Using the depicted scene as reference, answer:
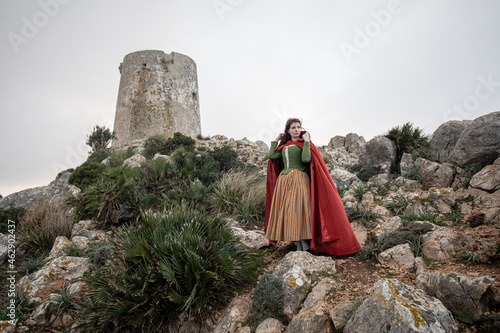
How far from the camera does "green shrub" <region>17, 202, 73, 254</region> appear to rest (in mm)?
5026

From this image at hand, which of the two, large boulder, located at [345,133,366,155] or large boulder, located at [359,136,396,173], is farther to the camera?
large boulder, located at [345,133,366,155]

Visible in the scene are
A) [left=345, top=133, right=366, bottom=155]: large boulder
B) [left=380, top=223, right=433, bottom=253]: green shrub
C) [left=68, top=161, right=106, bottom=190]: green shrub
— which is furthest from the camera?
[left=345, top=133, right=366, bottom=155]: large boulder

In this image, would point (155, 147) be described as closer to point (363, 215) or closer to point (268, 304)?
point (363, 215)

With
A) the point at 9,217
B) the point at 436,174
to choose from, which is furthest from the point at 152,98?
the point at 436,174

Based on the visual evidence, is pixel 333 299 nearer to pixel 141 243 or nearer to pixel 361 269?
pixel 361 269

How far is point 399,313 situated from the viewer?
5.65ft

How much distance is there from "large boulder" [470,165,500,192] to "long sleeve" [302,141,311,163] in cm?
314

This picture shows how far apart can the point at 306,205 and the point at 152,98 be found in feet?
41.0

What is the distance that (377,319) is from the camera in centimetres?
181

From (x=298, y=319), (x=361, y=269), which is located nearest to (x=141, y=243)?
(x=298, y=319)

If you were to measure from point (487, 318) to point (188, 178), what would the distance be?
6.31 metres

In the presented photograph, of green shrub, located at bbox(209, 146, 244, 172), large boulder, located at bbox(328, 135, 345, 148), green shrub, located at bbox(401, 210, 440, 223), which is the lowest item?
green shrub, located at bbox(401, 210, 440, 223)

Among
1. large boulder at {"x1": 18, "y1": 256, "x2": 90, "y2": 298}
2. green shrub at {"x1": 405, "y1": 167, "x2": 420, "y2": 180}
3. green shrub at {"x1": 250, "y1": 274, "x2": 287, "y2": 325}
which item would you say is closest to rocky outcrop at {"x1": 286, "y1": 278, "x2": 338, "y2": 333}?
green shrub at {"x1": 250, "y1": 274, "x2": 287, "y2": 325}

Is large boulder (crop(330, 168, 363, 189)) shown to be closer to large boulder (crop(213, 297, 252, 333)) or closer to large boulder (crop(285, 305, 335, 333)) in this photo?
large boulder (crop(213, 297, 252, 333))
